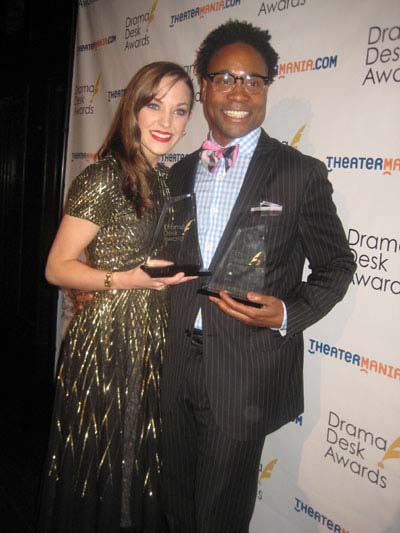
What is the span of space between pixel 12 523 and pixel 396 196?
2.41 meters

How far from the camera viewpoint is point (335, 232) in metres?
1.44

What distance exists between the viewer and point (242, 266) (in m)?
1.41

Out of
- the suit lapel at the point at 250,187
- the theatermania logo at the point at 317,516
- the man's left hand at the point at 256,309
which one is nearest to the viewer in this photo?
the man's left hand at the point at 256,309

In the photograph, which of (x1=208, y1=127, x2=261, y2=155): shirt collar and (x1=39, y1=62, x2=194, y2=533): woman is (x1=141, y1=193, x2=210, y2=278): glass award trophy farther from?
(x1=208, y1=127, x2=261, y2=155): shirt collar

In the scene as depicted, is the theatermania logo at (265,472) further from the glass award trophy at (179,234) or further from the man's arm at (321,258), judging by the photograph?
the glass award trophy at (179,234)

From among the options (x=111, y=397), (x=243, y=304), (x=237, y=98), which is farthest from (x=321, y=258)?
(x=111, y=397)

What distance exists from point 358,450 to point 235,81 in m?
1.60

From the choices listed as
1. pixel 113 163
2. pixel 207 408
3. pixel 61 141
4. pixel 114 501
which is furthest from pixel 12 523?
pixel 61 141

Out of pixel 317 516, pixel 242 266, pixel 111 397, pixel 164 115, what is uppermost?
pixel 164 115

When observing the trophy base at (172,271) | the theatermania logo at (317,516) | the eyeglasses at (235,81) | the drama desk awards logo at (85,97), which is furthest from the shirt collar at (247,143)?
the drama desk awards logo at (85,97)

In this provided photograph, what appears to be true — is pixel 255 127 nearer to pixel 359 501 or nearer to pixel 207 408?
pixel 207 408

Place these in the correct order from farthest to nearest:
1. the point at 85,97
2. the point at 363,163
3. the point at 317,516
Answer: the point at 85,97
the point at 317,516
the point at 363,163

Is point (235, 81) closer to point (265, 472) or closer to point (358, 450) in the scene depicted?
point (358, 450)

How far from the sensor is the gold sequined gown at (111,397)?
67.0 inches
